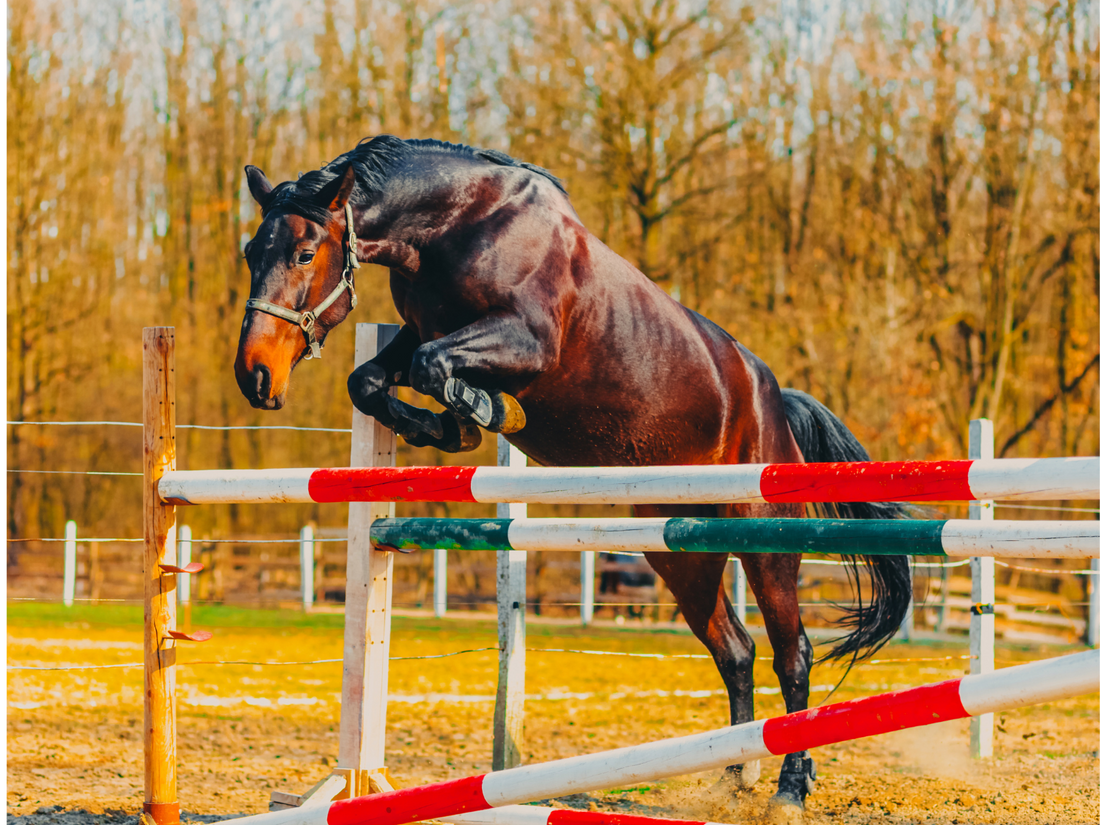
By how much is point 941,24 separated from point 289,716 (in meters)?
10.9

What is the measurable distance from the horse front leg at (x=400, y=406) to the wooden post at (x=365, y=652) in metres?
0.09

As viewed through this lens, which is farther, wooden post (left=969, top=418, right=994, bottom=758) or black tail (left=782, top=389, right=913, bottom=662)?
wooden post (left=969, top=418, right=994, bottom=758)

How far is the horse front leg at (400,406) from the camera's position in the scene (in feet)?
10.1

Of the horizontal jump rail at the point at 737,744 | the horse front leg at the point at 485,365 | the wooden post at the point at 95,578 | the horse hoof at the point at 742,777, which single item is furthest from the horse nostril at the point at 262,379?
the wooden post at the point at 95,578

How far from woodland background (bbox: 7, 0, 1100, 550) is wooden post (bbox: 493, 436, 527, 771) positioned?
360 inches

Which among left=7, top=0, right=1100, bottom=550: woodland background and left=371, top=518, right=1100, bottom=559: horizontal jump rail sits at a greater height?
left=7, top=0, right=1100, bottom=550: woodland background

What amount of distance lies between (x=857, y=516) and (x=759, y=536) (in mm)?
1964

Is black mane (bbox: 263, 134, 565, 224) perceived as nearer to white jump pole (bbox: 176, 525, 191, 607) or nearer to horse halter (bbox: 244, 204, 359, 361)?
horse halter (bbox: 244, 204, 359, 361)

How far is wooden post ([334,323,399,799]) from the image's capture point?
2973mm

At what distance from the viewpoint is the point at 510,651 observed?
477cm

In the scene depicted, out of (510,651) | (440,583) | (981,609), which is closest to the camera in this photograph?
(510,651)

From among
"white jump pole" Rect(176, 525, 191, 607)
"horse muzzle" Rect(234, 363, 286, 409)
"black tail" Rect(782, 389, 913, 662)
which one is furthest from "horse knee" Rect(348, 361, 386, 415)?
"white jump pole" Rect(176, 525, 191, 607)

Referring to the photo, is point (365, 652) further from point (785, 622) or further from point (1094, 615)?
point (1094, 615)

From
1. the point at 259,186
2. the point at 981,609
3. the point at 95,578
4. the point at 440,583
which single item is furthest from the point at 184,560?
the point at 259,186
